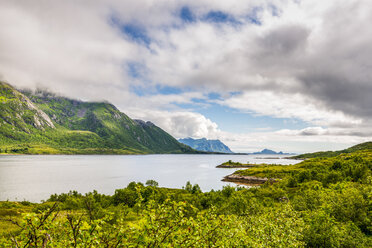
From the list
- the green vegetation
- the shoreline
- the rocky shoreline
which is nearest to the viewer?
the green vegetation

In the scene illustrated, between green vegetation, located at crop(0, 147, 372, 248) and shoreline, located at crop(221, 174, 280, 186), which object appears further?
shoreline, located at crop(221, 174, 280, 186)

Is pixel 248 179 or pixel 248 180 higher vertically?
pixel 248 179

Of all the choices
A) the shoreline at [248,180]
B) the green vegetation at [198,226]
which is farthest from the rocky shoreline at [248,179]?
the green vegetation at [198,226]

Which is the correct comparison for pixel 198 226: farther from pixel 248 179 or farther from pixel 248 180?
pixel 248 179

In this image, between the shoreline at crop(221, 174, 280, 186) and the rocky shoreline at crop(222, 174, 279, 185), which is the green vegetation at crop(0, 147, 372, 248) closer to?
the shoreline at crop(221, 174, 280, 186)

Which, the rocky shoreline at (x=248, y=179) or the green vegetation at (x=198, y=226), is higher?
the green vegetation at (x=198, y=226)

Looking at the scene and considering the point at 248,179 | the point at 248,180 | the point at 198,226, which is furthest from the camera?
the point at 248,179

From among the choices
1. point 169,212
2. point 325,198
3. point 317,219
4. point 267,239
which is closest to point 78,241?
point 169,212

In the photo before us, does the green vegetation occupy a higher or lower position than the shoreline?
higher

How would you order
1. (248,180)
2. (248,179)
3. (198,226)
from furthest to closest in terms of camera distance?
(248,179), (248,180), (198,226)

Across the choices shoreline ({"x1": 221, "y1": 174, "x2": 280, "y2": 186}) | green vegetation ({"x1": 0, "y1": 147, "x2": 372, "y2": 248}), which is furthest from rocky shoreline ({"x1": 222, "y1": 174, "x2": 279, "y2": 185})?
green vegetation ({"x1": 0, "y1": 147, "x2": 372, "y2": 248})

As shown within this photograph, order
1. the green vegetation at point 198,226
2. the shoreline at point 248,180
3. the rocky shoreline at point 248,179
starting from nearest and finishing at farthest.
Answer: the green vegetation at point 198,226 → the shoreline at point 248,180 → the rocky shoreline at point 248,179

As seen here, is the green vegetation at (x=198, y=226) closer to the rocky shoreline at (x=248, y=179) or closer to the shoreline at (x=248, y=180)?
the shoreline at (x=248, y=180)

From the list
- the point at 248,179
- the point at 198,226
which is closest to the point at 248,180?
the point at 248,179
